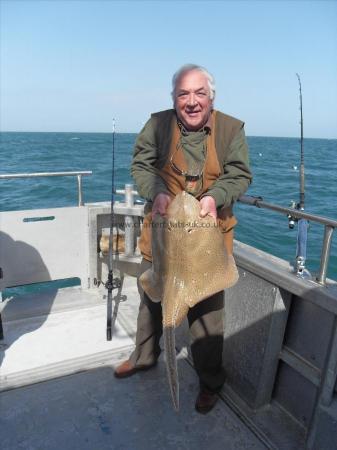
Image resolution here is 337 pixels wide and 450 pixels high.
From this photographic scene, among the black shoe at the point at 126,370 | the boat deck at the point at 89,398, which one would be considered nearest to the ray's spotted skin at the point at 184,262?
the boat deck at the point at 89,398

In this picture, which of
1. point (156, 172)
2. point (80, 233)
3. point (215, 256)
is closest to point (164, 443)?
point (215, 256)

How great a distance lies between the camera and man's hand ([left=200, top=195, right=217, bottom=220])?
1965 millimetres

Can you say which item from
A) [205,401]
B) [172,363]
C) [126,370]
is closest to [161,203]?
[172,363]

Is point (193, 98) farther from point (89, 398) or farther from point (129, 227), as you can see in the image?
point (129, 227)

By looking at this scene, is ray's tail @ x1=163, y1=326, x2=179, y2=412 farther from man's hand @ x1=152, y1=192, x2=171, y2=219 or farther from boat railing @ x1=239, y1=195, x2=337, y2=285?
boat railing @ x1=239, y1=195, x2=337, y2=285

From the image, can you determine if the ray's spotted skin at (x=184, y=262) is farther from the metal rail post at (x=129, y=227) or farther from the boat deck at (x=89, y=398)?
the metal rail post at (x=129, y=227)

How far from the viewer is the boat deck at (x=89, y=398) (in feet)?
8.63

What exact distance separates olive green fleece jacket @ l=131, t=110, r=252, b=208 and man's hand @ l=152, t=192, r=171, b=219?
0.13 meters

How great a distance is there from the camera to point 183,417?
2.84m

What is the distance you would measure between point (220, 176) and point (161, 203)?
1.75ft

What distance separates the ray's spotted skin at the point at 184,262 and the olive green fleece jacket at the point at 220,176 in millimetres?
234

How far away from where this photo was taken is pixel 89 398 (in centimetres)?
301

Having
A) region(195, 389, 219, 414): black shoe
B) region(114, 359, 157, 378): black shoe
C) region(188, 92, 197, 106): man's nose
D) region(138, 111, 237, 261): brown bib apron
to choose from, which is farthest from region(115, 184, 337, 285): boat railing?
region(114, 359, 157, 378): black shoe

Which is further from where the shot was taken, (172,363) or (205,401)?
(205,401)
